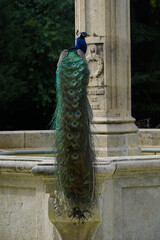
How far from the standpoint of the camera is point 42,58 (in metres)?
21.1

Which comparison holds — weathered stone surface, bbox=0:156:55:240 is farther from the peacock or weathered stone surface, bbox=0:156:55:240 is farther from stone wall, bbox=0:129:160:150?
stone wall, bbox=0:129:160:150

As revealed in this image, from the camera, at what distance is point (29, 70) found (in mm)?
20969

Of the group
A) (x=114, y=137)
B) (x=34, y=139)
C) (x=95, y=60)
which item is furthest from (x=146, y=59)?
(x=114, y=137)

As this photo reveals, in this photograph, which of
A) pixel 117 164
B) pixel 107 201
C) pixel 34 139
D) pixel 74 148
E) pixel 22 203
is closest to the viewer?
pixel 74 148

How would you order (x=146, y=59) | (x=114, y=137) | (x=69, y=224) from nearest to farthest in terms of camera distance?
(x=69, y=224)
(x=114, y=137)
(x=146, y=59)

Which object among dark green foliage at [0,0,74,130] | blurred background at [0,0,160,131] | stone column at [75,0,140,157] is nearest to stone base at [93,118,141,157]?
stone column at [75,0,140,157]

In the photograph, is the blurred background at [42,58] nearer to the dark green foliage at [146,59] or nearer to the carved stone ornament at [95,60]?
the dark green foliage at [146,59]

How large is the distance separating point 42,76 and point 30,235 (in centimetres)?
1603

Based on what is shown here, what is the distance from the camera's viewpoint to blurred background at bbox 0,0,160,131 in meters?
20.3

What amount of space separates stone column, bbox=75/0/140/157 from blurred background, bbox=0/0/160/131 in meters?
12.4

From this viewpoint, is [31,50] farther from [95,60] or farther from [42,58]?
[95,60]

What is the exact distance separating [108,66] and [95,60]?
0.21 m

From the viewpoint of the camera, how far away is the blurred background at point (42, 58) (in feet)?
66.5

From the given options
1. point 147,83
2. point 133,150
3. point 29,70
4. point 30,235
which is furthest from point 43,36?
point 30,235
